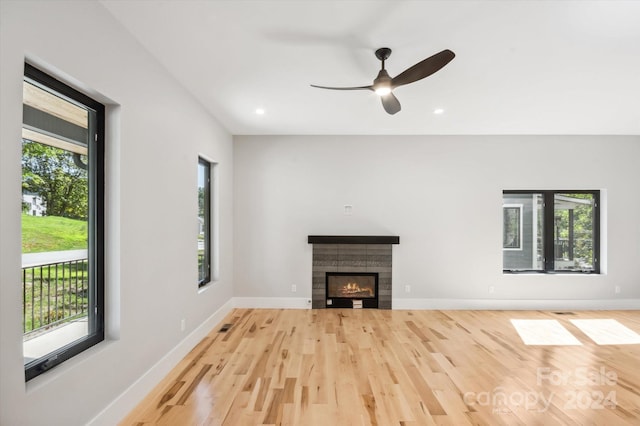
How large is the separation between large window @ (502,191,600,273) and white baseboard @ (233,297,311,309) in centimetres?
333

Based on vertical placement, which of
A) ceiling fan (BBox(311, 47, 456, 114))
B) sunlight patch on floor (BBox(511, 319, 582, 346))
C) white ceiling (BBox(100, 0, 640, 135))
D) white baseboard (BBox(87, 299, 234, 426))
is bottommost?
sunlight patch on floor (BBox(511, 319, 582, 346))

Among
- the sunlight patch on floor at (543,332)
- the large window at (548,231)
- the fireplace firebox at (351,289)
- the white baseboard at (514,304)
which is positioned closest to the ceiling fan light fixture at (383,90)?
the fireplace firebox at (351,289)

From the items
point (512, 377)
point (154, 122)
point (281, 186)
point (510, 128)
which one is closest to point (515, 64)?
point (510, 128)

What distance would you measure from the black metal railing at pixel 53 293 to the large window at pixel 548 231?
17.9 feet

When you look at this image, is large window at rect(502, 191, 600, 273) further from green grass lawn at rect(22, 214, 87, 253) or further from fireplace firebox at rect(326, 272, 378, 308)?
green grass lawn at rect(22, 214, 87, 253)

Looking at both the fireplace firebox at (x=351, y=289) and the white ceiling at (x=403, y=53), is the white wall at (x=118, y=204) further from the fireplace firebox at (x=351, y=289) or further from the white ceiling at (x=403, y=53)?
the fireplace firebox at (x=351, y=289)

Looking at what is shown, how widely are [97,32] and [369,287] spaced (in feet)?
14.5

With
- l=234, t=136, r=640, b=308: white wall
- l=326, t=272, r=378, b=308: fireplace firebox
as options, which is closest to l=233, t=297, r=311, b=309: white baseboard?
l=234, t=136, r=640, b=308: white wall

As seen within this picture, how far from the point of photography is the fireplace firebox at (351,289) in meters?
4.97

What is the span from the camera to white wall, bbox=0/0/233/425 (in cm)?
139

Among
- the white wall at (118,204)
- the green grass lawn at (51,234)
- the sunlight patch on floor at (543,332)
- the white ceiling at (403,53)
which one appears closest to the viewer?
the white wall at (118,204)

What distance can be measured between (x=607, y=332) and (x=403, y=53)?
14.1 feet

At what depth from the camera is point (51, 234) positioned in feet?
5.83

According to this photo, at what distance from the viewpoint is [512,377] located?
2.80 m
